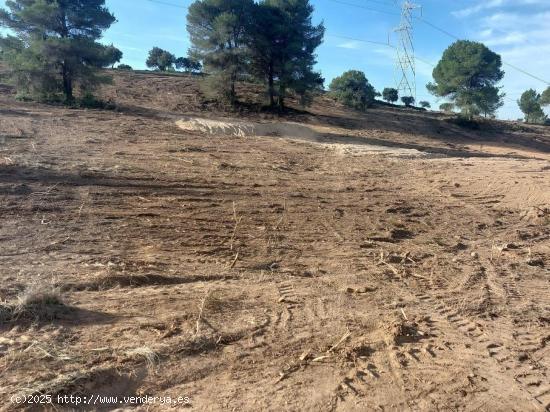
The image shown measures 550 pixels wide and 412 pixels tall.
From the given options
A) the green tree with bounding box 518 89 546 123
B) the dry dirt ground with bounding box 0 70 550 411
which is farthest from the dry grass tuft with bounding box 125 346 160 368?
the green tree with bounding box 518 89 546 123

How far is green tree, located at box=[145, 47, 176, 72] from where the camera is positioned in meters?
43.9

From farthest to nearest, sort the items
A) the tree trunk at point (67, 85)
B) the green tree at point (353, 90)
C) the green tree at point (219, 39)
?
1. the green tree at point (353, 90)
2. the green tree at point (219, 39)
3. the tree trunk at point (67, 85)

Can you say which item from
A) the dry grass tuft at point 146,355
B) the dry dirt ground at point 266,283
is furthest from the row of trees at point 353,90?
the dry grass tuft at point 146,355

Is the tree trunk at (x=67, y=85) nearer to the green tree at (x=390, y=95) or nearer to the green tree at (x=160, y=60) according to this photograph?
the green tree at (x=160, y=60)

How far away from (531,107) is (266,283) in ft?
172

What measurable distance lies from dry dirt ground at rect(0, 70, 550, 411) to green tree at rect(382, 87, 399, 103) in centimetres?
3611

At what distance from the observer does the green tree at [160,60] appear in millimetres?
43906

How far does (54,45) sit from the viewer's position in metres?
20.7

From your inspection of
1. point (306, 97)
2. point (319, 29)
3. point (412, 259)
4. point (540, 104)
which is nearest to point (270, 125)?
point (306, 97)

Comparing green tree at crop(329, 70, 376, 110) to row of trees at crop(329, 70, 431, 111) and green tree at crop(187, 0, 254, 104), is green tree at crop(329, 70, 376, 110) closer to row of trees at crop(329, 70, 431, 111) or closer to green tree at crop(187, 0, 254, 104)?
row of trees at crop(329, 70, 431, 111)

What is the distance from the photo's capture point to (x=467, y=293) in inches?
203

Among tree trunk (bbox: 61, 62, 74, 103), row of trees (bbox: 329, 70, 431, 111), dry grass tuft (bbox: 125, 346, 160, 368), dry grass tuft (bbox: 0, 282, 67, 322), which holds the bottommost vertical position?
dry grass tuft (bbox: 125, 346, 160, 368)

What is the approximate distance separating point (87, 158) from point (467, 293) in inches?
333

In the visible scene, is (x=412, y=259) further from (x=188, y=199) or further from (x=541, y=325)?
(x=188, y=199)
